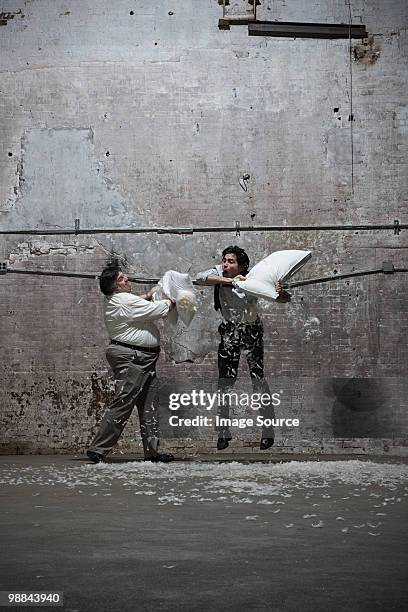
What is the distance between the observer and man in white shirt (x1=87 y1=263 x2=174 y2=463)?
19.8ft

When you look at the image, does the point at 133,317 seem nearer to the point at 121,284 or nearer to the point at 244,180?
the point at 121,284

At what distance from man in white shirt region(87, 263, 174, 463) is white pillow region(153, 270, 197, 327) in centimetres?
8

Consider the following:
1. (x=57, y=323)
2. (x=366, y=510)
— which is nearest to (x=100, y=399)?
(x=57, y=323)

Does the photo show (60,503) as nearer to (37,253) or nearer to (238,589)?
(238,589)

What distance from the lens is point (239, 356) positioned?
6.92 m

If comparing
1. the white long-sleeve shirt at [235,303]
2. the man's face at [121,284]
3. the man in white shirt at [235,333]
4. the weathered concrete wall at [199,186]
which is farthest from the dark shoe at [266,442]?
the man's face at [121,284]

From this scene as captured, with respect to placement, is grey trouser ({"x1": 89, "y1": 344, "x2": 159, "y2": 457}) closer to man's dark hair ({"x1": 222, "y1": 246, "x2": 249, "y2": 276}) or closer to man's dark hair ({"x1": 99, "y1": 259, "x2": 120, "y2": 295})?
man's dark hair ({"x1": 99, "y1": 259, "x2": 120, "y2": 295})

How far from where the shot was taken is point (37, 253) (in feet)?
23.1

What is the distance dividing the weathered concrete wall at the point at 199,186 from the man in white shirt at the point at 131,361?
31.3 inches

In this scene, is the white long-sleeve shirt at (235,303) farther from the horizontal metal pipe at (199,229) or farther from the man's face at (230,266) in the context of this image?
the horizontal metal pipe at (199,229)

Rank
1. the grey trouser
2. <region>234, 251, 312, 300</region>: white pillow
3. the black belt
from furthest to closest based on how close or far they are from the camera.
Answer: <region>234, 251, 312, 300</region>: white pillow, the black belt, the grey trouser

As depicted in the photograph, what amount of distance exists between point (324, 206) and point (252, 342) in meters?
1.14

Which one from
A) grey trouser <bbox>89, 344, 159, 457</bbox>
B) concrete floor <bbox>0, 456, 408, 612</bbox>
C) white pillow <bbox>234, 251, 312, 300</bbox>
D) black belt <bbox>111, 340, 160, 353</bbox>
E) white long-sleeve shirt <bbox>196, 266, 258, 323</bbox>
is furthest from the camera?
white long-sleeve shirt <bbox>196, 266, 258, 323</bbox>

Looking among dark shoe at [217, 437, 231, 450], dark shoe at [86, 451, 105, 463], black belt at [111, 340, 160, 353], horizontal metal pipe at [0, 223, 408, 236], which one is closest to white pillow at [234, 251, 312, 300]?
horizontal metal pipe at [0, 223, 408, 236]
